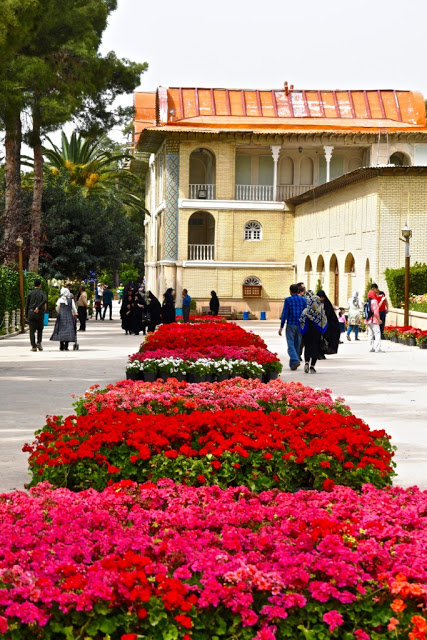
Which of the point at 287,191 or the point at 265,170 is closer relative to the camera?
the point at 287,191

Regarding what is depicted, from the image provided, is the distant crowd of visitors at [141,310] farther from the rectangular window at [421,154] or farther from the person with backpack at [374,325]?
the rectangular window at [421,154]

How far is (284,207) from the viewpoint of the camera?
46.8m

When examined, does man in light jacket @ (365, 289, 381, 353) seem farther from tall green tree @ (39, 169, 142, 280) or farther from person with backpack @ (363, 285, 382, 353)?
tall green tree @ (39, 169, 142, 280)

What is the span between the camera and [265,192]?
1865 inches

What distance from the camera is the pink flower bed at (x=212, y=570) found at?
4066 mm

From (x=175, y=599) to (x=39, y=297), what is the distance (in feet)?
64.1

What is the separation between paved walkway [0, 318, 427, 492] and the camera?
9.51 meters

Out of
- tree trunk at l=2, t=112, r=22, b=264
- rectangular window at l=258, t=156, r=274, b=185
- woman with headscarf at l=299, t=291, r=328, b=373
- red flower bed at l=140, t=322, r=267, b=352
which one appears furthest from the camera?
rectangular window at l=258, t=156, r=274, b=185

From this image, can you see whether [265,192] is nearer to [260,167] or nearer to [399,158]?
[260,167]

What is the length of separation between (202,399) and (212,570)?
16.9ft

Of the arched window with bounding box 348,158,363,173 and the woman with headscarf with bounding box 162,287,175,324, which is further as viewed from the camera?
the arched window with bounding box 348,158,363,173

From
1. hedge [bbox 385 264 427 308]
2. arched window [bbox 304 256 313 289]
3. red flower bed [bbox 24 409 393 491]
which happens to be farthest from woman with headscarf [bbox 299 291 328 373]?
arched window [bbox 304 256 313 289]

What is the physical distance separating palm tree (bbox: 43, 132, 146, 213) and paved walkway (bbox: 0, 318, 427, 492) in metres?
31.8

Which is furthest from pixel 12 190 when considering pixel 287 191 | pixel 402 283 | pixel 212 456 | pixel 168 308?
pixel 212 456
